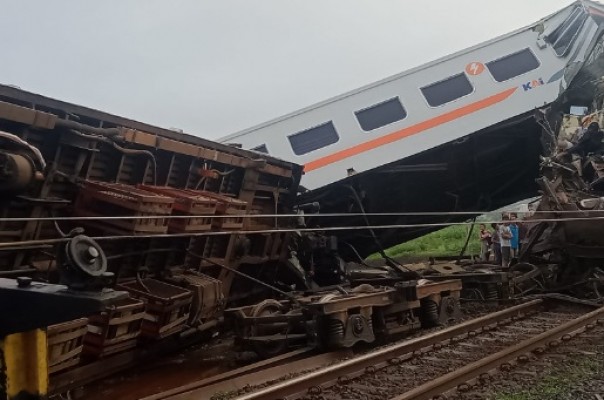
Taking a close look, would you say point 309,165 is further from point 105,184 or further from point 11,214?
point 11,214

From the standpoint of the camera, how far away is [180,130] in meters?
6.59

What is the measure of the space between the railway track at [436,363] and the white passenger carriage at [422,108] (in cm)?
412

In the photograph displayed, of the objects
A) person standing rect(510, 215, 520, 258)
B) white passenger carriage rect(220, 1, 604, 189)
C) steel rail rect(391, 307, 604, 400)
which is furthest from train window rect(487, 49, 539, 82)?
steel rail rect(391, 307, 604, 400)

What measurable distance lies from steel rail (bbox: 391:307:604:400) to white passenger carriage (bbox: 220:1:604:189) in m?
4.61

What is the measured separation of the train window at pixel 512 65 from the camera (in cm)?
1031

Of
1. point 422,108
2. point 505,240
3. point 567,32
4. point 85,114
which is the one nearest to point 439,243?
point 505,240

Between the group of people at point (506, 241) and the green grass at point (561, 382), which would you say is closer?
the green grass at point (561, 382)

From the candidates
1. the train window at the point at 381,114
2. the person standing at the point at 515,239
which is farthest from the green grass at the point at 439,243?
the train window at the point at 381,114

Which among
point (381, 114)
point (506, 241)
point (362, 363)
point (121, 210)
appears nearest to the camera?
point (362, 363)

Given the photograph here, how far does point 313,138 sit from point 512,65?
3839 mm

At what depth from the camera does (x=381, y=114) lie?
33.7 feet

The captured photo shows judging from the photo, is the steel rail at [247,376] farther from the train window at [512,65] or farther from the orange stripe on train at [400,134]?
the train window at [512,65]

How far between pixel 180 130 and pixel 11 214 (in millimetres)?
2279

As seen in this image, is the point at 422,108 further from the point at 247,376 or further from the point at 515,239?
the point at 247,376
